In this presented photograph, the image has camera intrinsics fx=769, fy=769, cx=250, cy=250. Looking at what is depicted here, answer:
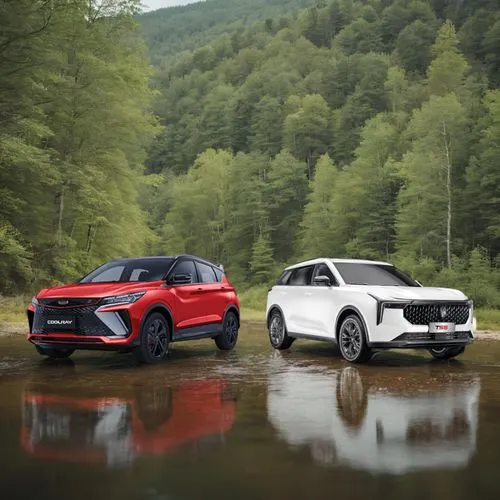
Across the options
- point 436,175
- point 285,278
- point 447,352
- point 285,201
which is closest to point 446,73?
point 285,201

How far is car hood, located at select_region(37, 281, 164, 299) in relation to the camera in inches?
498

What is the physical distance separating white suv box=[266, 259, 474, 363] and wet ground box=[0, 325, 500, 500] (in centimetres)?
60

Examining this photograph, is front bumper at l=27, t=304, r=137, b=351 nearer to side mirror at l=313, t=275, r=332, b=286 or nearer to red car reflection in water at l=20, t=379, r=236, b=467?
red car reflection in water at l=20, t=379, r=236, b=467

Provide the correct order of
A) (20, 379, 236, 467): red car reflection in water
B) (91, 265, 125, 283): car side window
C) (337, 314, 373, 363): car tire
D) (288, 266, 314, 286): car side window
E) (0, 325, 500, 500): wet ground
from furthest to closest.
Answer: (288, 266, 314, 286): car side window
(91, 265, 125, 283): car side window
(337, 314, 373, 363): car tire
(20, 379, 236, 467): red car reflection in water
(0, 325, 500, 500): wet ground

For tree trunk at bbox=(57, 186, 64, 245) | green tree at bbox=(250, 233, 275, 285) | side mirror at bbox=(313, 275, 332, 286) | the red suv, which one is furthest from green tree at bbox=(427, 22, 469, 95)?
the red suv

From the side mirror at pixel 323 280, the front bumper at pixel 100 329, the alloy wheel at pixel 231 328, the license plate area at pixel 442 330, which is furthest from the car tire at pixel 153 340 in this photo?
the license plate area at pixel 442 330

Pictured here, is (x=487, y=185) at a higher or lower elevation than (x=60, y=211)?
higher

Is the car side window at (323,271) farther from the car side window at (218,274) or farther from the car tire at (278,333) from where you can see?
the car side window at (218,274)

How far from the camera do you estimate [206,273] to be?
15.6m

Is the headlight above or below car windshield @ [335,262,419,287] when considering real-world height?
below

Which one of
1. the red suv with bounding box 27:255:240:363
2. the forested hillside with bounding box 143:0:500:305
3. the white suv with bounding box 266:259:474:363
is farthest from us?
the forested hillside with bounding box 143:0:500:305

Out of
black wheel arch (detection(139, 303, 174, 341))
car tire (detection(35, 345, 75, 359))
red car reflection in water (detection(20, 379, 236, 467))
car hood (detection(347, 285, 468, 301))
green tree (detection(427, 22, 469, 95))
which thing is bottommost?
red car reflection in water (detection(20, 379, 236, 467))

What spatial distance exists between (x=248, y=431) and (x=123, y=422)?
4.31ft

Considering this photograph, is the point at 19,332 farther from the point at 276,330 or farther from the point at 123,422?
the point at 123,422
